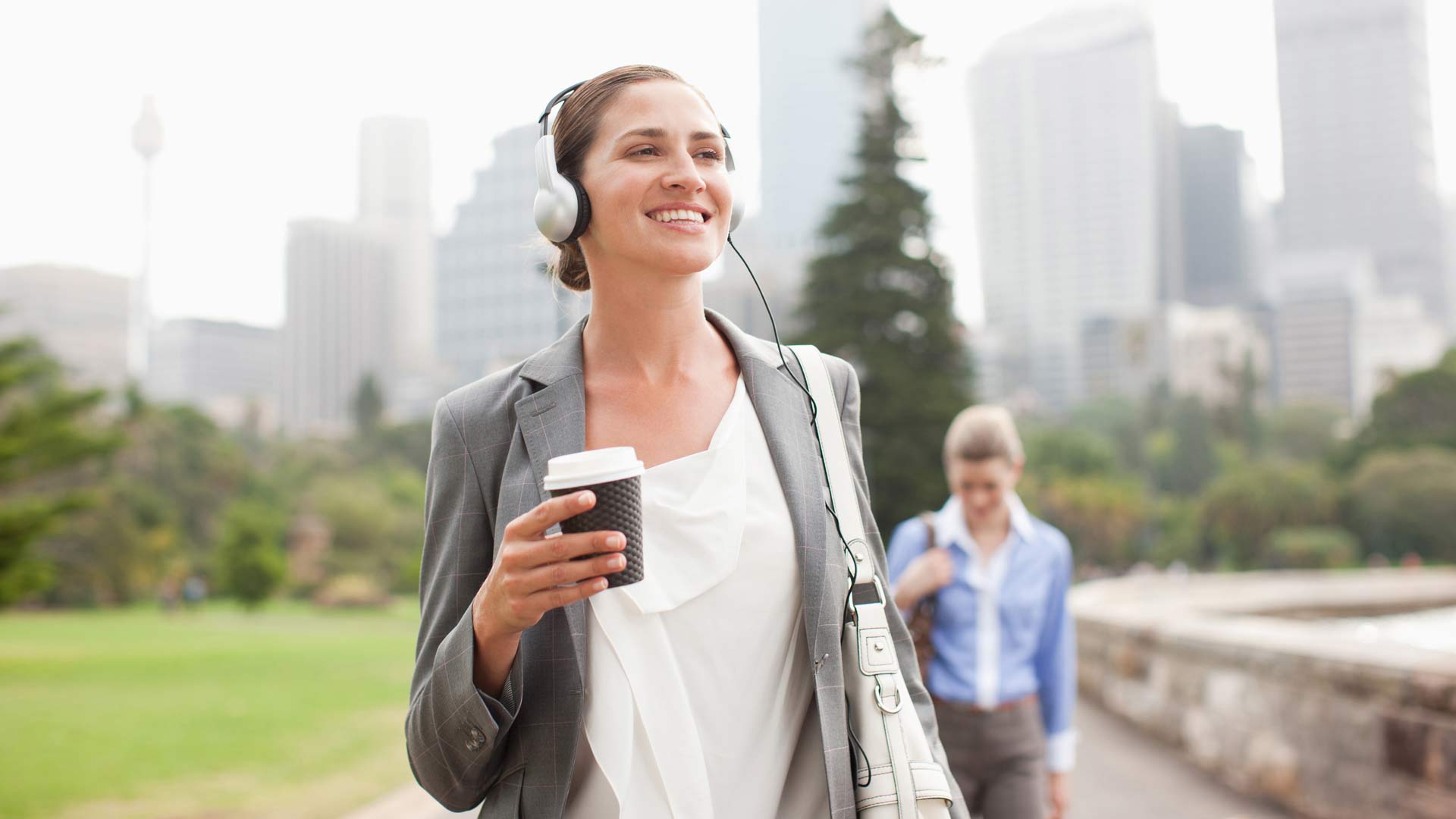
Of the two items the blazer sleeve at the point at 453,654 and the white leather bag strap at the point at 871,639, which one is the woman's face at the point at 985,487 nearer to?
the white leather bag strap at the point at 871,639

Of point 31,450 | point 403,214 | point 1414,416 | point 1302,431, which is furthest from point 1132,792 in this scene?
point 403,214

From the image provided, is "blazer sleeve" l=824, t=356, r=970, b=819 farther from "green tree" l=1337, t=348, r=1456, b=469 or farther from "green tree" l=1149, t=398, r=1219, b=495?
"green tree" l=1149, t=398, r=1219, b=495

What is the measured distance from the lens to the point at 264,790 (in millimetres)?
8672

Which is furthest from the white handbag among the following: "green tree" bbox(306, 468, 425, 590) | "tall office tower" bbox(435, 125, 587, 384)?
"tall office tower" bbox(435, 125, 587, 384)

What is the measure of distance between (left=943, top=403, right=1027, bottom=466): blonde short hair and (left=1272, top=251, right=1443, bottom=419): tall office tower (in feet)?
285

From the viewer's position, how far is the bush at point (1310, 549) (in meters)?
45.3

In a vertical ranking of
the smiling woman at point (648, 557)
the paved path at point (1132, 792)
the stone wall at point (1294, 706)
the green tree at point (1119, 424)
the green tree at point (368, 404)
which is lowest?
the paved path at point (1132, 792)

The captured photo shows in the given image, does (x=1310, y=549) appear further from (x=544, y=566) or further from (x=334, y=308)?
(x=334, y=308)

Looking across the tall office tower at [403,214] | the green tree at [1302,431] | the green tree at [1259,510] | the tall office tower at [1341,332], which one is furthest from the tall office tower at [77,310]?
the tall office tower at [1341,332]

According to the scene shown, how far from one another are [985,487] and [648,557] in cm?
218

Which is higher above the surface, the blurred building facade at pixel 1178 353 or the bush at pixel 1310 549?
the blurred building facade at pixel 1178 353

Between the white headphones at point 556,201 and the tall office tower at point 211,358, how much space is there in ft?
Result: 366

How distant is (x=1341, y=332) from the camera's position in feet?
276

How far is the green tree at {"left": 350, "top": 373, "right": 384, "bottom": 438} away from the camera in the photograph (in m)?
63.5
